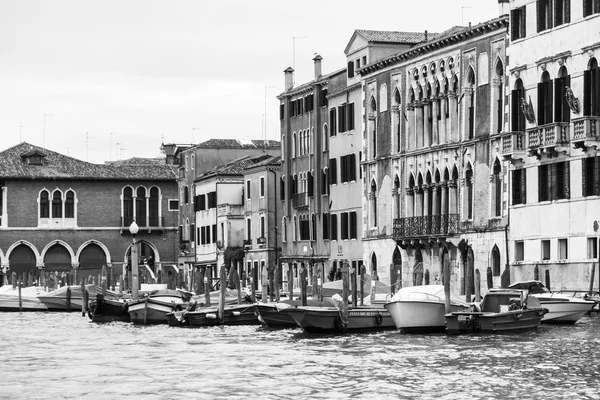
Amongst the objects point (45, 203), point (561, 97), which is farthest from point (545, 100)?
point (45, 203)

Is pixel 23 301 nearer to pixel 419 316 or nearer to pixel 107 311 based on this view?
pixel 107 311

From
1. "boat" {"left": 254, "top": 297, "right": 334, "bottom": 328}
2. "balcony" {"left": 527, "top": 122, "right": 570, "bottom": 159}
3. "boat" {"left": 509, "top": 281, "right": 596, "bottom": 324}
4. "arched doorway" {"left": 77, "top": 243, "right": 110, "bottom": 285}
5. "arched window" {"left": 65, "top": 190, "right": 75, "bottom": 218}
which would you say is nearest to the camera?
"boat" {"left": 509, "top": 281, "right": 596, "bottom": 324}

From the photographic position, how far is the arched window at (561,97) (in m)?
43.8

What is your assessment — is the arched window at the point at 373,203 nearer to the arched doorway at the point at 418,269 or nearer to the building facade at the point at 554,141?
the arched doorway at the point at 418,269

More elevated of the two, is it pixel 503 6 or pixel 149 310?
pixel 503 6

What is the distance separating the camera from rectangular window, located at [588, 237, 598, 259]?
42531 mm

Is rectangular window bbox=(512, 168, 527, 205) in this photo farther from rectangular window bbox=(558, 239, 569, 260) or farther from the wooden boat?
the wooden boat

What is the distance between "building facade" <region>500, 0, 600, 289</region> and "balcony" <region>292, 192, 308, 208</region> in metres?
18.4

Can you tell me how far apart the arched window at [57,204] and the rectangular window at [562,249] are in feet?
143

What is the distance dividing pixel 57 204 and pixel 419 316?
165ft

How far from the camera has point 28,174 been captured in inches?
3260

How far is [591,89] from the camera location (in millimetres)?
42406

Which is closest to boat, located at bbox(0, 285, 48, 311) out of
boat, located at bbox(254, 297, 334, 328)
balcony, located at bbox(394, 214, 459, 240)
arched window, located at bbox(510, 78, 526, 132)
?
balcony, located at bbox(394, 214, 459, 240)

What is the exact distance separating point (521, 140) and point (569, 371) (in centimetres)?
2018
